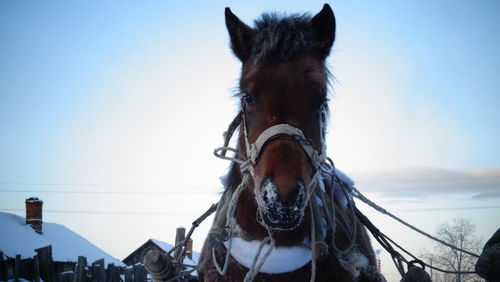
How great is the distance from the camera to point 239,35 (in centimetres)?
305

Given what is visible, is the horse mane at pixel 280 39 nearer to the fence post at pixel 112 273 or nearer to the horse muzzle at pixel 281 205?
the horse muzzle at pixel 281 205

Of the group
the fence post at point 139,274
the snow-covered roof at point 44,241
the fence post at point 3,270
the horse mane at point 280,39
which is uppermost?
the horse mane at point 280,39

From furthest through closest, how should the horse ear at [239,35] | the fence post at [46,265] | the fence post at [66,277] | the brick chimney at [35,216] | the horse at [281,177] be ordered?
the brick chimney at [35,216]
the fence post at [46,265]
the fence post at [66,277]
the horse ear at [239,35]
the horse at [281,177]

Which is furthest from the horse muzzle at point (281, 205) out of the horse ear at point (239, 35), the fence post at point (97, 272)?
the fence post at point (97, 272)

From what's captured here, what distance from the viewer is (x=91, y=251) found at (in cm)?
2102

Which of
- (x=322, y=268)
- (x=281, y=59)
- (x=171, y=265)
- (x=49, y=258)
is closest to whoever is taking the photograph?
(x=322, y=268)

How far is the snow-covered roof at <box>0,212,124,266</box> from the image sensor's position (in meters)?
15.5

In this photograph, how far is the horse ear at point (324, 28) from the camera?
3006 millimetres

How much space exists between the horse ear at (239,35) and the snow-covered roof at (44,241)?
48.4 ft

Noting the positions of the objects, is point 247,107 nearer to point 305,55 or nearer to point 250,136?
point 250,136

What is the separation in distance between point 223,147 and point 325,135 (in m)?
0.80

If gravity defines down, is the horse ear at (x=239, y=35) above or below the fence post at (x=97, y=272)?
above

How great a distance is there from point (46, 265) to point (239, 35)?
7.24 metres

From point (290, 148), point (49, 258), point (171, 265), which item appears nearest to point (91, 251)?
point (49, 258)
